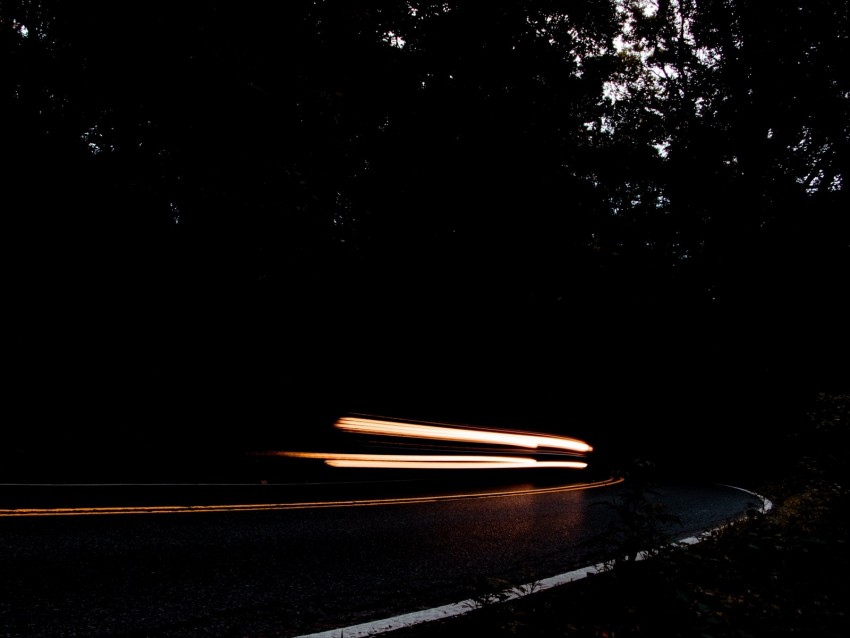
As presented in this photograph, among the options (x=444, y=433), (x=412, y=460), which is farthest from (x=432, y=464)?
(x=444, y=433)

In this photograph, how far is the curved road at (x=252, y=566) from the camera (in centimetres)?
363

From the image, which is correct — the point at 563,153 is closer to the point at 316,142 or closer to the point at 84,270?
the point at 316,142

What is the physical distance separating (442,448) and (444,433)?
0.33 m

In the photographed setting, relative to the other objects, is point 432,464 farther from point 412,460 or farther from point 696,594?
point 696,594

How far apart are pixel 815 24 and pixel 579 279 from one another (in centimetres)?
1144

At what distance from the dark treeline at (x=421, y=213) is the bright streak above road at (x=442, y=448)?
2.87 m

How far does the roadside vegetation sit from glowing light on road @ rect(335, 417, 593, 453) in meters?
5.74

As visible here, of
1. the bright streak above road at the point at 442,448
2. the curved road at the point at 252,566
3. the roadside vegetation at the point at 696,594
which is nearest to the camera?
the roadside vegetation at the point at 696,594

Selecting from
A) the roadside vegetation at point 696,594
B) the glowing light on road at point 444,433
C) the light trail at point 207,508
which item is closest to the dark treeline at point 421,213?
the glowing light on road at point 444,433

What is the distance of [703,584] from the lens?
4746 millimetres

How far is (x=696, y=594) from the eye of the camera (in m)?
4.27

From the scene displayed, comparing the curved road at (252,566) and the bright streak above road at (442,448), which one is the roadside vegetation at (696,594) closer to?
the curved road at (252,566)

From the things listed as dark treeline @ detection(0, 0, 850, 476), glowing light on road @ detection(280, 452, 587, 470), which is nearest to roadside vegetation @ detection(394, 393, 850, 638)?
glowing light on road @ detection(280, 452, 587, 470)

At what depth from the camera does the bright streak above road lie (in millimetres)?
10114
